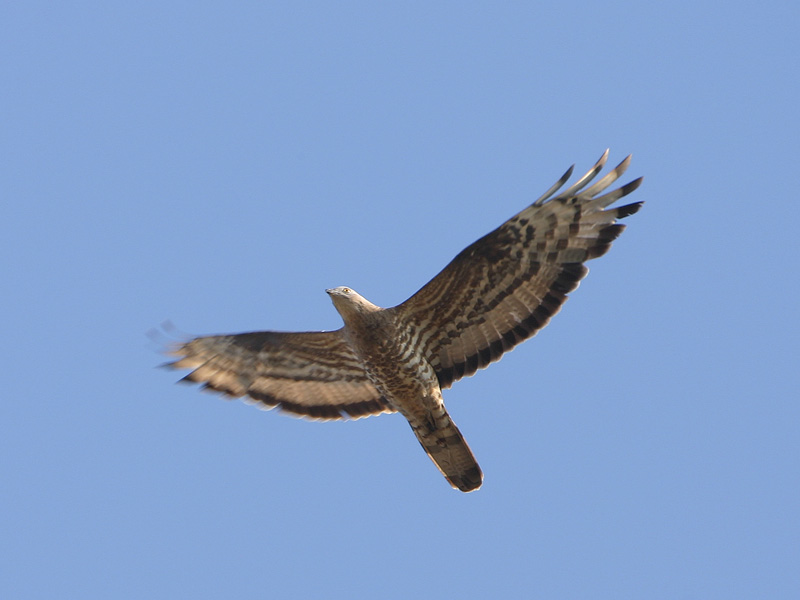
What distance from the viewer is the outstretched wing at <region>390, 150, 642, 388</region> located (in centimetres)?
1361

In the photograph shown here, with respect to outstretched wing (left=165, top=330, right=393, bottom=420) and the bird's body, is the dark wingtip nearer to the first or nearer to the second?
the bird's body

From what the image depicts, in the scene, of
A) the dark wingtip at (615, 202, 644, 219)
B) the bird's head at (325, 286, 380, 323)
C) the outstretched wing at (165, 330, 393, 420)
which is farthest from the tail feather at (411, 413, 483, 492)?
the dark wingtip at (615, 202, 644, 219)

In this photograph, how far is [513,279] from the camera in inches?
551

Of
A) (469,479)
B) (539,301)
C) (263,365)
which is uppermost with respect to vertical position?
(263,365)

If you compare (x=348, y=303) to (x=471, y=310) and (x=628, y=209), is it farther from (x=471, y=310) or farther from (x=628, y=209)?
(x=628, y=209)

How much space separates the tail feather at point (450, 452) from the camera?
14102mm

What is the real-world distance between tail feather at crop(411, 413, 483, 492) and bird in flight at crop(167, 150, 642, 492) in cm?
1

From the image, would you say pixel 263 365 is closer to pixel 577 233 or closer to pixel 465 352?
pixel 465 352

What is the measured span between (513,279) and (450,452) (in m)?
2.02

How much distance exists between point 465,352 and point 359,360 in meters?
1.18

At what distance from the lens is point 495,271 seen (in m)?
14.0

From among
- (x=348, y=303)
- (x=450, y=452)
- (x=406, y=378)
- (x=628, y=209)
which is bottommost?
(x=450, y=452)

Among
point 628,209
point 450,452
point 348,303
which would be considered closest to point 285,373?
point 348,303

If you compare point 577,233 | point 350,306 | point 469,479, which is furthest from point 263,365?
point 577,233
